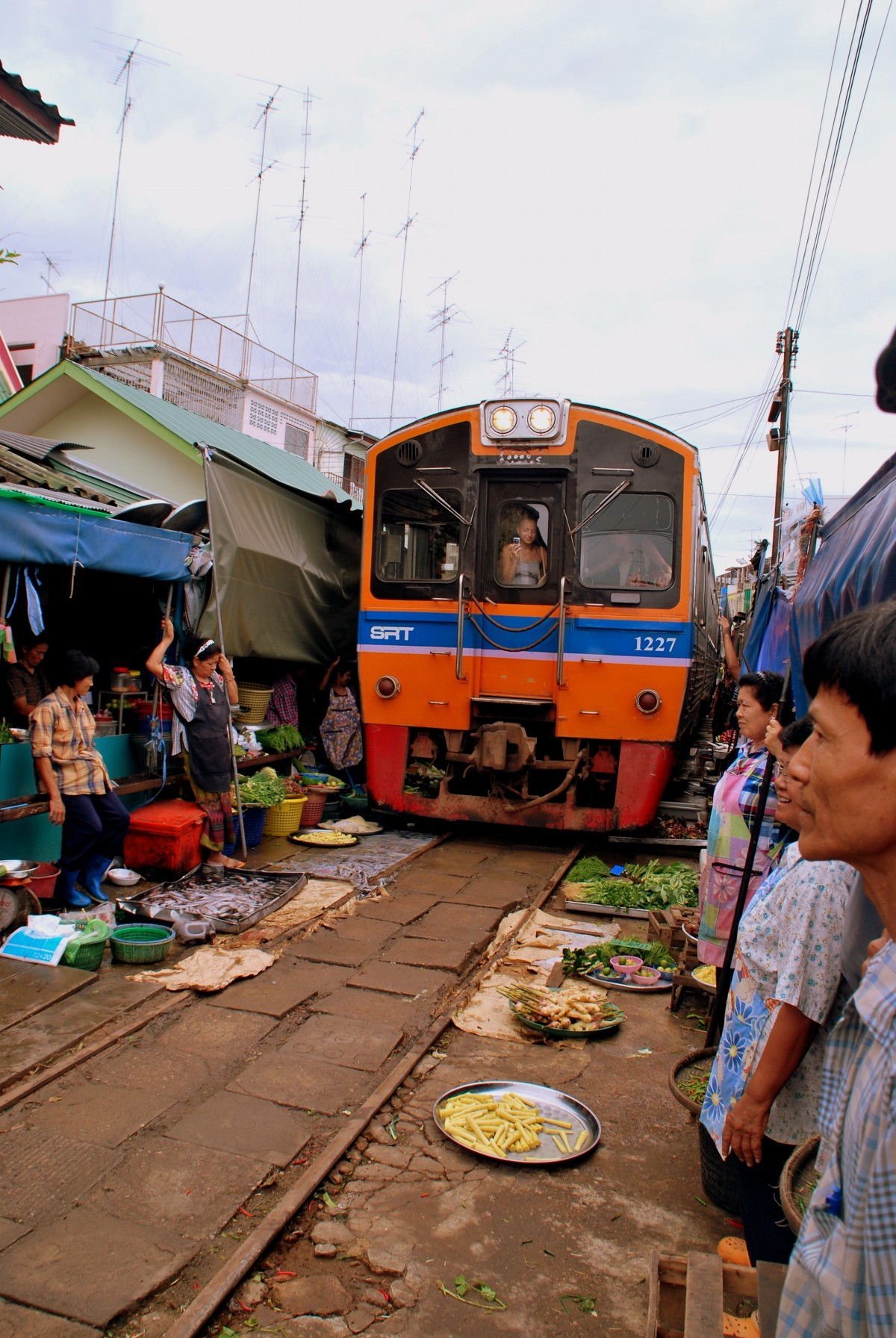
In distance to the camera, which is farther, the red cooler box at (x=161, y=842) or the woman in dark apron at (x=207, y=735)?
the woman in dark apron at (x=207, y=735)

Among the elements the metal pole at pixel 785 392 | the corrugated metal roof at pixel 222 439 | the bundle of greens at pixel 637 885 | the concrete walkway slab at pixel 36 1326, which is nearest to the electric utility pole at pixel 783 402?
the metal pole at pixel 785 392

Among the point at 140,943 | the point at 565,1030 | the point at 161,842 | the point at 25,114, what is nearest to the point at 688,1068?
the point at 565,1030

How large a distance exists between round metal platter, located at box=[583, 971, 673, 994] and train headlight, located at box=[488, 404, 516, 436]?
4891 millimetres

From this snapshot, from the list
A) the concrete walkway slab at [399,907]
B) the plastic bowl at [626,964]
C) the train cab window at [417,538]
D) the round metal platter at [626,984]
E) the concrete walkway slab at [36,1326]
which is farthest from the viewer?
the train cab window at [417,538]

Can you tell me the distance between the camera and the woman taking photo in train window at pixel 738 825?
4.11 metres

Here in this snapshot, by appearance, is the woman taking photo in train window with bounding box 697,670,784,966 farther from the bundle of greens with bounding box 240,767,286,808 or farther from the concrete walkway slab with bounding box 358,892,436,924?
the bundle of greens with bounding box 240,767,286,808

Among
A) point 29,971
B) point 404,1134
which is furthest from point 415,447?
point 404,1134

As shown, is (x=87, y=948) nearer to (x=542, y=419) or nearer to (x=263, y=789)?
(x=263, y=789)

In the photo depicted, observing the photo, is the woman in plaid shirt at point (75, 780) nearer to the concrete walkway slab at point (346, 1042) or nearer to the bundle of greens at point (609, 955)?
the concrete walkway slab at point (346, 1042)

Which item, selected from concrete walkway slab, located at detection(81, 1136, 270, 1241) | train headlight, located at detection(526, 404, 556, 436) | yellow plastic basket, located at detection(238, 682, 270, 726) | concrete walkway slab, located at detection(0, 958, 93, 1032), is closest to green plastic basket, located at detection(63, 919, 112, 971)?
concrete walkway slab, located at detection(0, 958, 93, 1032)

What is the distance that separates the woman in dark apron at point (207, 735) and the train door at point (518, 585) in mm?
2306

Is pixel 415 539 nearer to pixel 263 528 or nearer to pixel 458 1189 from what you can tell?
pixel 263 528

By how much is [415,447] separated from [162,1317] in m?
7.20

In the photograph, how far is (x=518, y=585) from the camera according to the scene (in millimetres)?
8398
